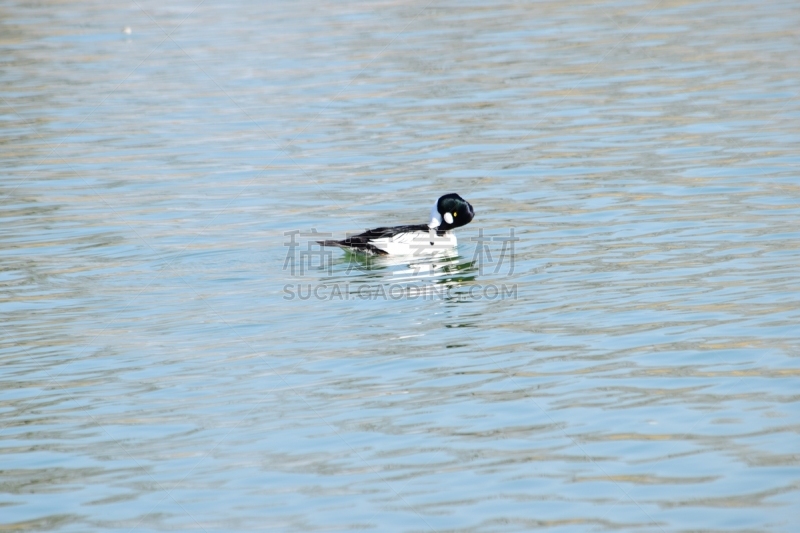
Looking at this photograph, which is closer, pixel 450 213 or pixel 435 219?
pixel 450 213

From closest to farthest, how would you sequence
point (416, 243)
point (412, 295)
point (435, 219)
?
point (412, 295), point (416, 243), point (435, 219)

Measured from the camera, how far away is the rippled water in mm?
7387

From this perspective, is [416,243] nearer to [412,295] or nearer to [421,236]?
[421,236]

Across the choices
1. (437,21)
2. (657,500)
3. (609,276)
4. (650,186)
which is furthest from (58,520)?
(437,21)

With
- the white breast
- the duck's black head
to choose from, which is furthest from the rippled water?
the duck's black head

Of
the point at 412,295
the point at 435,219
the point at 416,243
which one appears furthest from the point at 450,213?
the point at 412,295

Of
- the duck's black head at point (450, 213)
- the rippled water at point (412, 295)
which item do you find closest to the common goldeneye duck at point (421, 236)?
the duck's black head at point (450, 213)

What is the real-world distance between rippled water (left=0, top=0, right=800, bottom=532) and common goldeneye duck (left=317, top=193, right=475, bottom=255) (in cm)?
27

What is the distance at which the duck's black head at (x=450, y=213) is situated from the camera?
13578 mm

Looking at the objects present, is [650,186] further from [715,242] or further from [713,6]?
[713,6]

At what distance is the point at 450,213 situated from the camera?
44.8 ft

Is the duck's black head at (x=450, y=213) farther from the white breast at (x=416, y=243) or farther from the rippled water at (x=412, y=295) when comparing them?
the rippled water at (x=412, y=295)

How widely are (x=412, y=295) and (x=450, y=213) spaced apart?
6.67 ft

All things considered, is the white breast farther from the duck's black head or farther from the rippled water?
the rippled water
